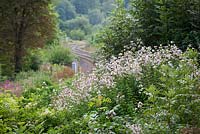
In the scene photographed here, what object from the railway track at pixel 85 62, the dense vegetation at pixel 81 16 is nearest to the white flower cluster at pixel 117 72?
the railway track at pixel 85 62

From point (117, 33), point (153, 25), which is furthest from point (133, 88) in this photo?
point (117, 33)

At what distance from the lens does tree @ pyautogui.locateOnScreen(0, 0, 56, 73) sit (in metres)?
17.7

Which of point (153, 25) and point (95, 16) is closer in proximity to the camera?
point (153, 25)

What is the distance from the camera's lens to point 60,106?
6020mm

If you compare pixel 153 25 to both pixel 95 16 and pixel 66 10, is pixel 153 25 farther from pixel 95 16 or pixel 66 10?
pixel 95 16

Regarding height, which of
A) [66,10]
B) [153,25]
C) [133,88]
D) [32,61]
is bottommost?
[32,61]

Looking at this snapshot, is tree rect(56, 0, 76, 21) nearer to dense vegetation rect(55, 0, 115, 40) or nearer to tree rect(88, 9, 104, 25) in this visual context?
dense vegetation rect(55, 0, 115, 40)

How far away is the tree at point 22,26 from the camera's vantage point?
696 inches

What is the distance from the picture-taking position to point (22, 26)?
59.7 feet

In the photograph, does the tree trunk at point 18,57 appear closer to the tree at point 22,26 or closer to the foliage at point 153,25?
the tree at point 22,26

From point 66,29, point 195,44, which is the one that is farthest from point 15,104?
point 66,29

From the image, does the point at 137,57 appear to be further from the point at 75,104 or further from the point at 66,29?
the point at 66,29

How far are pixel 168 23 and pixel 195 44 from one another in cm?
79

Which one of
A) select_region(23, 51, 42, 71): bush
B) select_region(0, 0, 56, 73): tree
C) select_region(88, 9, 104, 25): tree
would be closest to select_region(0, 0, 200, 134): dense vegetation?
select_region(0, 0, 56, 73): tree
